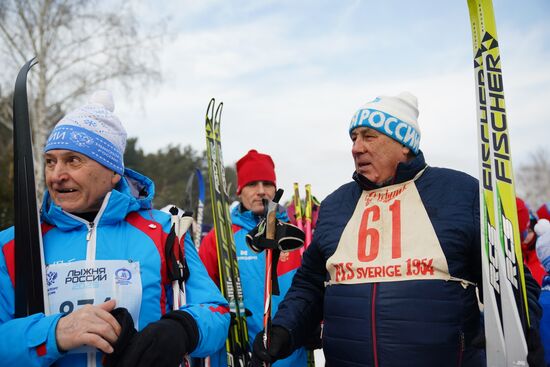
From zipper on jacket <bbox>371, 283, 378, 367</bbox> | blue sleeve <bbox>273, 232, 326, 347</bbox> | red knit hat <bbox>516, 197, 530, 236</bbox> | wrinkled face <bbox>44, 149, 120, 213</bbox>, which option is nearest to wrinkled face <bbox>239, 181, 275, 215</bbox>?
blue sleeve <bbox>273, 232, 326, 347</bbox>

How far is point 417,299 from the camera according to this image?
6.44 ft

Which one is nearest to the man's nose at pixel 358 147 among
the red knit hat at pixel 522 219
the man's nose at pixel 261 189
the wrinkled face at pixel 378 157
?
the wrinkled face at pixel 378 157

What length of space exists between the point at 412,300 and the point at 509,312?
0.35 metres

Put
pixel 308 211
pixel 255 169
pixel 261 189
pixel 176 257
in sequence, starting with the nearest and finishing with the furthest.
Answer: pixel 176 257 < pixel 261 189 < pixel 255 169 < pixel 308 211

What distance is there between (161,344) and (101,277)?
37cm

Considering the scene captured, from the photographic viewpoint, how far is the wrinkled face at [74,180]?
1836 millimetres

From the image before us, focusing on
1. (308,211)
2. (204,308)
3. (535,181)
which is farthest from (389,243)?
(535,181)

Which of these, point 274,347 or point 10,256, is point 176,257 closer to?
point 10,256

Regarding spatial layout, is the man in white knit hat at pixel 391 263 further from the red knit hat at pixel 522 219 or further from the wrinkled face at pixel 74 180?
the red knit hat at pixel 522 219

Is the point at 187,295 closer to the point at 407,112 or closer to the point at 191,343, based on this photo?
the point at 191,343

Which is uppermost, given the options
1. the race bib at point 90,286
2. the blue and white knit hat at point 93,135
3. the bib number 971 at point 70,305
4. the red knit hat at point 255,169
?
the red knit hat at point 255,169

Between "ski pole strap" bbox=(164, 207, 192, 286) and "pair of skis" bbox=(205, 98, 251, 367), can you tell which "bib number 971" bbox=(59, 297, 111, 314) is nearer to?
"ski pole strap" bbox=(164, 207, 192, 286)

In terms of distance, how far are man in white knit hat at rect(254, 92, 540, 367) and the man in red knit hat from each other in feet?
2.62

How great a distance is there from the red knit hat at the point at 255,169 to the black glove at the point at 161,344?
8.07 feet
